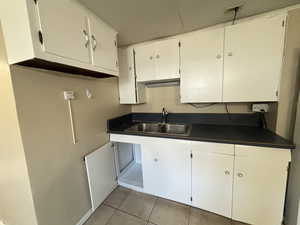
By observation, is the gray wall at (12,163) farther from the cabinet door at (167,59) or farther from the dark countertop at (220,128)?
the cabinet door at (167,59)

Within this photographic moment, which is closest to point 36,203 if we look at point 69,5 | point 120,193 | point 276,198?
point 120,193

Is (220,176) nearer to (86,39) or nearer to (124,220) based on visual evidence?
(124,220)


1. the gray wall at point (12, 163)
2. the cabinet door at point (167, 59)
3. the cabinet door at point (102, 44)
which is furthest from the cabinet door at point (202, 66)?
the gray wall at point (12, 163)

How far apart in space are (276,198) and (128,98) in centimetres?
203

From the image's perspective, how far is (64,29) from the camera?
1.02 metres

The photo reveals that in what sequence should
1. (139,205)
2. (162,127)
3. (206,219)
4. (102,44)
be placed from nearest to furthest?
(102,44) → (206,219) → (139,205) → (162,127)

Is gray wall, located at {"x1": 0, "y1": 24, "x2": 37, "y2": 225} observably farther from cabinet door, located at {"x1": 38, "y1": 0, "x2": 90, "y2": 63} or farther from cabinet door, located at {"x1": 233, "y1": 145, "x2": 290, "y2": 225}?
cabinet door, located at {"x1": 233, "y1": 145, "x2": 290, "y2": 225}

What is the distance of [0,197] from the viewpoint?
4.65 ft

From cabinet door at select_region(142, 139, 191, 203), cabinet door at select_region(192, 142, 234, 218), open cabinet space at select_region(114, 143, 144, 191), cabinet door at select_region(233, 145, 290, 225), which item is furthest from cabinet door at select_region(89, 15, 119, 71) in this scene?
cabinet door at select_region(233, 145, 290, 225)

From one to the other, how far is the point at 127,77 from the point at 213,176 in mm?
1707

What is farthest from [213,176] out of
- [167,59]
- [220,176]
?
[167,59]

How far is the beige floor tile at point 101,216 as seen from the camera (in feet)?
5.07

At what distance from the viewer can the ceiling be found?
1222mm

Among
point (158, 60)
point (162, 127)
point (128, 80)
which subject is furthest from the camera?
point (162, 127)
